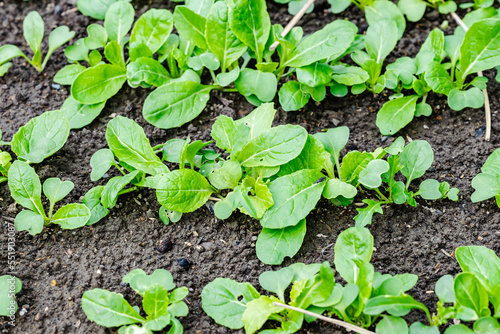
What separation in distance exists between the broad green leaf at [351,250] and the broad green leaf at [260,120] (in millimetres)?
595

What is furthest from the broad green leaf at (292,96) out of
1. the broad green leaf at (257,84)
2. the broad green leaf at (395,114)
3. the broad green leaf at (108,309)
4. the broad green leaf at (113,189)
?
the broad green leaf at (108,309)

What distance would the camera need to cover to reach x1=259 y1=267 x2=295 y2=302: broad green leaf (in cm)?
188

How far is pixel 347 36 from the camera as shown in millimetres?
2381

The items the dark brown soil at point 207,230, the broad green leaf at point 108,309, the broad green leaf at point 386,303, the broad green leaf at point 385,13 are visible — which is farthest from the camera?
the broad green leaf at point 385,13

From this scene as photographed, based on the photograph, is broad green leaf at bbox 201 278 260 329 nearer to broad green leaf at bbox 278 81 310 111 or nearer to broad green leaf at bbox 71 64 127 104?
broad green leaf at bbox 278 81 310 111

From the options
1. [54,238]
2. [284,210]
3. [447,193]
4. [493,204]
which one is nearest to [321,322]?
[284,210]

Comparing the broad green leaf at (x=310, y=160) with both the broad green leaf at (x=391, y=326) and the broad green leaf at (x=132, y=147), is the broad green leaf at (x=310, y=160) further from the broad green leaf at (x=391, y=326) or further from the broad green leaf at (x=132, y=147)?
the broad green leaf at (x=391, y=326)

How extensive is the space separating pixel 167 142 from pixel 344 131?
0.79 m

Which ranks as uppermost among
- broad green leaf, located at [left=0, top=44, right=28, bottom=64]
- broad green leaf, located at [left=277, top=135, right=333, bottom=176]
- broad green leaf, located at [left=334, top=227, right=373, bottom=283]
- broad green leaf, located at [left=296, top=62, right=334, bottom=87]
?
broad green leaf, located at [left=0, top=44, right=28, bottom=64]

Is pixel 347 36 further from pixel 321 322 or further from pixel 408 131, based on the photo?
pixel 321 322

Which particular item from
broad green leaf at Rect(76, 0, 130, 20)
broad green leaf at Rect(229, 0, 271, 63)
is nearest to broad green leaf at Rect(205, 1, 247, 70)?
broad green leaf at Rect(229, 0, 271, 63)

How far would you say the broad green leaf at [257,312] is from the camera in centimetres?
179

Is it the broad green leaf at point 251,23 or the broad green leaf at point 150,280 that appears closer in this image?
the broad green leaf at point 150,280

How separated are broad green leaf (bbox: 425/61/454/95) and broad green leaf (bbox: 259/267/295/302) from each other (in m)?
1.10
